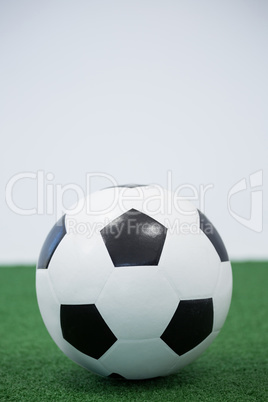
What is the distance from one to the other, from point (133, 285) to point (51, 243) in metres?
0.53

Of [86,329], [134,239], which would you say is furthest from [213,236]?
[86,329]

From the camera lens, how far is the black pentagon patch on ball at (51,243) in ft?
8.13

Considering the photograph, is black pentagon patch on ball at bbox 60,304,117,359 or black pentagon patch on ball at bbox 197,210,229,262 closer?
black pentagon patch on ball at bbox 60,304,117,359

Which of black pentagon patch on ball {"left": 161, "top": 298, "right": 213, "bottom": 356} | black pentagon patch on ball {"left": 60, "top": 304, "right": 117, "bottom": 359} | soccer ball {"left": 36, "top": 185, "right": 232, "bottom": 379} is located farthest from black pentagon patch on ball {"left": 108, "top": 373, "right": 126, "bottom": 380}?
black pentagon patch on ball {"left": 161, "top": 298, "right": 213, "bottom": 356}

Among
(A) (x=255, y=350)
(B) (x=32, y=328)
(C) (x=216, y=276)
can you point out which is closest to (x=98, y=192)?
(C) (x=216, y=276)

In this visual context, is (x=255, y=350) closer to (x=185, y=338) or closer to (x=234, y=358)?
(x=234, y=358)

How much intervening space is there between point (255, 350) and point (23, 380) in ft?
5.07

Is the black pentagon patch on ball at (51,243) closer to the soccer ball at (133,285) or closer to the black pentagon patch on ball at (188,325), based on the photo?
the soccer ball at (133,285)

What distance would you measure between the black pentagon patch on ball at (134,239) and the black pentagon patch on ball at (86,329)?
0.26 m

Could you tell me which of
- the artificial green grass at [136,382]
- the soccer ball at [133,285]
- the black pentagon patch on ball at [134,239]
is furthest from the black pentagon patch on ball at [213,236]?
the artificial green grass at [136,382]

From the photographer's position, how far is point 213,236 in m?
2.54

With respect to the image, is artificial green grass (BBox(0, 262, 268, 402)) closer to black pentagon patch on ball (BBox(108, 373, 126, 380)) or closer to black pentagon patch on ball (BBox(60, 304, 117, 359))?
black pentagon patch on ball (BBox(108, 373, 126, 380))

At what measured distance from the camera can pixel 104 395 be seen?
2.35 m

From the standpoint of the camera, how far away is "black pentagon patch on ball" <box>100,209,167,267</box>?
2.25 m
